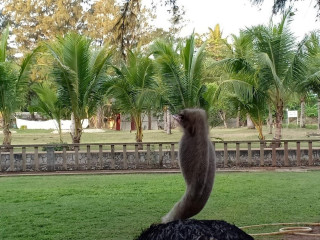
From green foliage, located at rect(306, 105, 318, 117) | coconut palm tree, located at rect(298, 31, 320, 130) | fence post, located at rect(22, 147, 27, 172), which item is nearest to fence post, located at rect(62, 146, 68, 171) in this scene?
fence post, located at rect(22, 147, 27, 172)

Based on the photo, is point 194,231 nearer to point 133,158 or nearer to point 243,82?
point 133,158

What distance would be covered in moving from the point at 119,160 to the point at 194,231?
13.0 m

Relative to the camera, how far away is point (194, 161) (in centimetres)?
415

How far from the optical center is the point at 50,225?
24.5 feet

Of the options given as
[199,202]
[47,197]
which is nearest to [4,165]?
[47,197]

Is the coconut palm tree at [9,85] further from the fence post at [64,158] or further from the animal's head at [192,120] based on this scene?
the animal's head at [192,120]

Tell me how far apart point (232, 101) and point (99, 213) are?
442 inches

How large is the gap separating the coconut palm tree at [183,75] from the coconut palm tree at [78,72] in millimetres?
2006

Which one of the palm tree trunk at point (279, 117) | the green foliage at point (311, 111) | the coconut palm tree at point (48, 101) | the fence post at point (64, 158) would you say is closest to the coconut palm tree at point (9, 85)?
the coconut palm tree at point (48, 101)

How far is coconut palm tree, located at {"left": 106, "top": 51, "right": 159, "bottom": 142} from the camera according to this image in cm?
1747

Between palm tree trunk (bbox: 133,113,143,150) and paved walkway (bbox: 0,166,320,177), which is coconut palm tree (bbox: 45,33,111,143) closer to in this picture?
palm tree trunk (bbox: 133,113,143,150)

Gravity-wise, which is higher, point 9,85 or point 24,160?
point 9,85

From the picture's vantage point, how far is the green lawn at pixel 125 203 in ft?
24.0

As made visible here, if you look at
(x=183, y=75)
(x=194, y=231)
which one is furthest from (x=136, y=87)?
(x=194, y=231)
